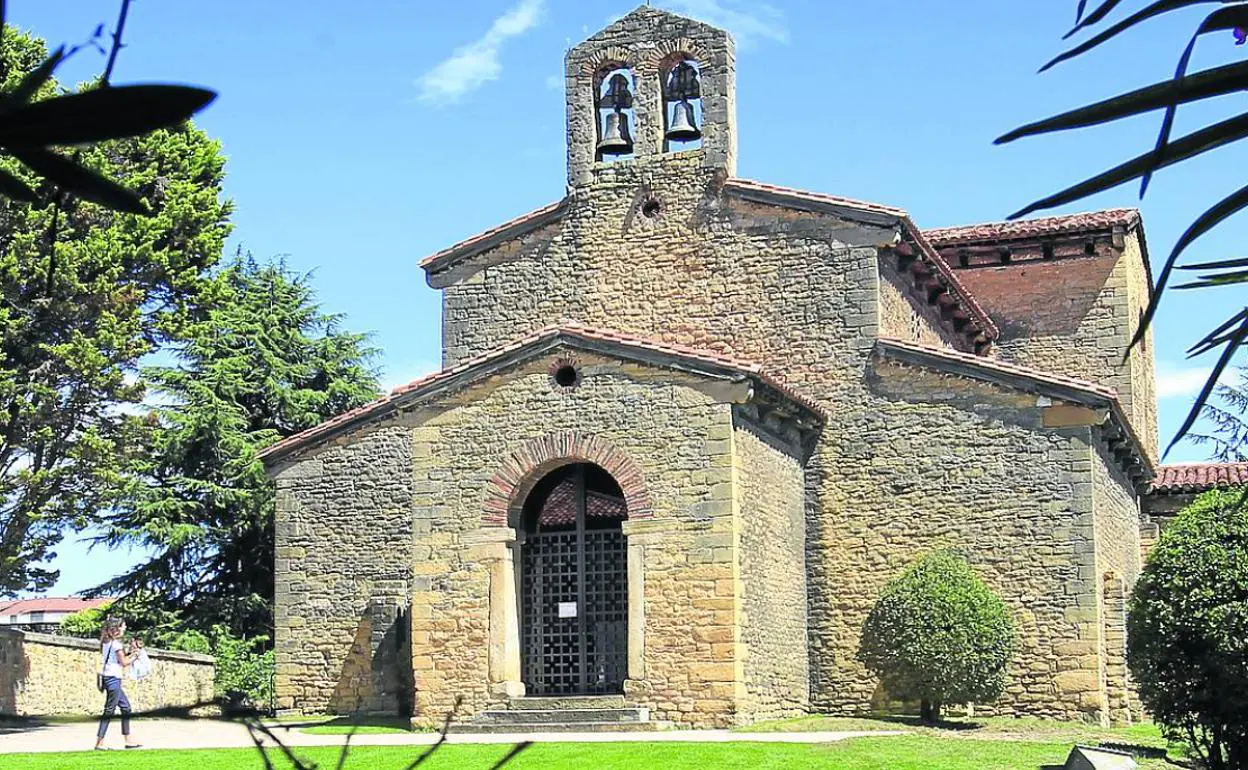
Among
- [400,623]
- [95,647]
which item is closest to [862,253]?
[400,623]

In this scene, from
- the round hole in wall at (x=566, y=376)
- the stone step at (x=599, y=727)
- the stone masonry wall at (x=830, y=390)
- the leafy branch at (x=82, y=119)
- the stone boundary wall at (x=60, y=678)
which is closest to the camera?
the leafy branch at (x=82, y=119)

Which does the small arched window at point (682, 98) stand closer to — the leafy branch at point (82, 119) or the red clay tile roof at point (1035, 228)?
→ the red clay tile roof at point (1035, 228)

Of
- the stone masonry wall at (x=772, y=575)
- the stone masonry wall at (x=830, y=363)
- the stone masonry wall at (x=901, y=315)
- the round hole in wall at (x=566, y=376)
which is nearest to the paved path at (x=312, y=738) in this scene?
the stone masonry wall at (x=772, y=575)

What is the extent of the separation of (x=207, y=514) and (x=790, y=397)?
677 inches

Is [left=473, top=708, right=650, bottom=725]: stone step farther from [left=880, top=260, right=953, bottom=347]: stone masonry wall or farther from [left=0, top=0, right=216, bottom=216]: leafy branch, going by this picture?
[left=0, top=0, right=216, bottom=216]: leafy branch

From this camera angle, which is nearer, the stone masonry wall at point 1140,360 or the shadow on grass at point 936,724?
the shadow on grass at point 936,724

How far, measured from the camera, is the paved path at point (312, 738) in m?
18.4

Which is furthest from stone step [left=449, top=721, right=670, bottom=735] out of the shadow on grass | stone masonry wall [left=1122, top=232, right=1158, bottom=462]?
stone masonry wall [left=1122, top=232, right=1158, bottom=462]

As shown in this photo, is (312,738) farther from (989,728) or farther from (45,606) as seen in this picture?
(45,606)

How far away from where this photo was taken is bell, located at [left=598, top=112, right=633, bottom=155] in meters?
25.3

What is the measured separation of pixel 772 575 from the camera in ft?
71.5

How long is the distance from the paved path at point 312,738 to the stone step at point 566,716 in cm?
35

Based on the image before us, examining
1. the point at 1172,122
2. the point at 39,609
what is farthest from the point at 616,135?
the point at 39,609

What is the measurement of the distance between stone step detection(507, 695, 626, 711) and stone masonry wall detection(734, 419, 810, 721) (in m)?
1.59
